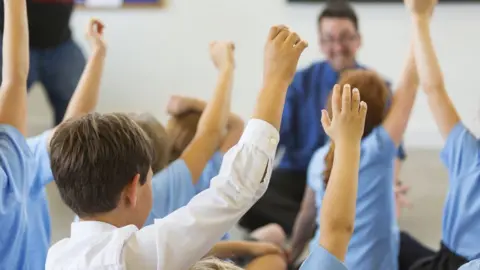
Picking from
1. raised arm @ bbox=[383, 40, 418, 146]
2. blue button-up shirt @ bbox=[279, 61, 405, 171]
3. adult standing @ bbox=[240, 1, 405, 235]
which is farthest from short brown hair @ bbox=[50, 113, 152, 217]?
blue button-up shirt @ bbox=[279, 61, 405, 171]

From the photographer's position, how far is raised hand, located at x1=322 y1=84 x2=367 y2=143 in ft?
3.20

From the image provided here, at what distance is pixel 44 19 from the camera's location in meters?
2.86

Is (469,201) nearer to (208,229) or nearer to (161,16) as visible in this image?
(208,229)

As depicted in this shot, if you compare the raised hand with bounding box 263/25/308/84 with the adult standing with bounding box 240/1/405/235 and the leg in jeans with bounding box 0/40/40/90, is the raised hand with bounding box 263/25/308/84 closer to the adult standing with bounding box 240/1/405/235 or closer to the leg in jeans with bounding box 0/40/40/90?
the adult standing with bounding box 240/1/405/235

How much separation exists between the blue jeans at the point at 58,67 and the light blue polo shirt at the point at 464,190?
196 cm

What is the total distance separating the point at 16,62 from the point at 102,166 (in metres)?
0.47

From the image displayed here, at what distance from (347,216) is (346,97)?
18cm

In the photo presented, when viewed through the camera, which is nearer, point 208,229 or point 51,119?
point 208,229

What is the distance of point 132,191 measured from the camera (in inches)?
38.3

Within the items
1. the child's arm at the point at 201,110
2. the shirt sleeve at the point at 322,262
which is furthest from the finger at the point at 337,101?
the child's arm at the point at 201,110

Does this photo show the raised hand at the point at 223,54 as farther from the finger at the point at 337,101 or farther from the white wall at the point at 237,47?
the white wall at the point at 237,47

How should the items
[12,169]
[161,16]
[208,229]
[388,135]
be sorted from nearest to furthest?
[208,229]
[12,169]
[388,135]
[161,16]

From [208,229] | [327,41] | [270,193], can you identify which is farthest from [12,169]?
[327,41]

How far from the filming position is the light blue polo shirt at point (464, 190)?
56.1 inches
